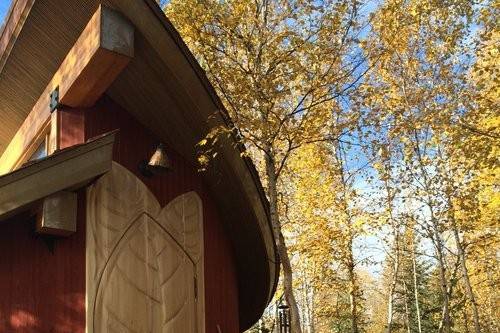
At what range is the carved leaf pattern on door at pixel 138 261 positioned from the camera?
558 centimetres

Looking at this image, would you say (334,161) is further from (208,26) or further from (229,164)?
(229,164)

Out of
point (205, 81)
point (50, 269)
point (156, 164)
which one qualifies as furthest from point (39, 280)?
point (205, 81)

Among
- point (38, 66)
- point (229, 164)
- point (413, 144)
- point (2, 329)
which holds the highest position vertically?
point (413, 144)

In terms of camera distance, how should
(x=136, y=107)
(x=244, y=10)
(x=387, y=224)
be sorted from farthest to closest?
(x=387, y=224) < (x=244, y=10) < (x=136, y=107)

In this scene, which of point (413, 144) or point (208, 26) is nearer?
point (208, 26)

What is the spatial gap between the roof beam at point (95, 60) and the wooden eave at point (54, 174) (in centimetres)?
67

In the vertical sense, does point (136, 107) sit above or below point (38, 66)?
below

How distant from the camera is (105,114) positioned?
20.6 feet

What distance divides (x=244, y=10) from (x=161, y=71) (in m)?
3.37

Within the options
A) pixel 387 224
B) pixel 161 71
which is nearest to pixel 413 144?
pixel 387 224

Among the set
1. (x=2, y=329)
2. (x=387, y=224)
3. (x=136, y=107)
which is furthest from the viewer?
(x=387, y=224)

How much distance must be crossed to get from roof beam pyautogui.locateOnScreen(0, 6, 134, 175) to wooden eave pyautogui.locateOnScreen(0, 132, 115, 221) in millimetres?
667

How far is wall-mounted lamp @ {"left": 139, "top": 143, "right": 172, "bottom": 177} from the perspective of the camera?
6039 mm

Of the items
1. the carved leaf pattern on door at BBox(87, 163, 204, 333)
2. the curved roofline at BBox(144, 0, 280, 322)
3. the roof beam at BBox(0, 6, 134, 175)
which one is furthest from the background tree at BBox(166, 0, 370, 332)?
the roof beam at BBox(0, 6, 134, 175)
